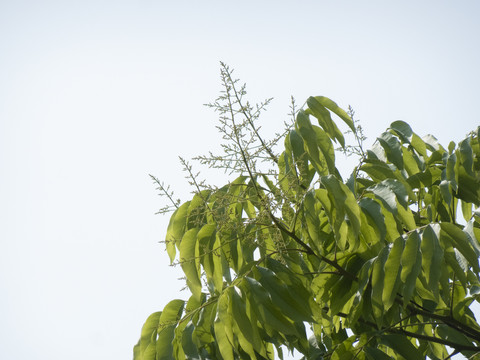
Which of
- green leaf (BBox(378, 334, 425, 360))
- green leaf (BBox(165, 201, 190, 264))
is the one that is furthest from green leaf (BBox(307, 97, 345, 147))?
green leaf (BBox(378, 334, 425, 360))

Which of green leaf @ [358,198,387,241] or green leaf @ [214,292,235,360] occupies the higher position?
green leaf @ [358,198,387,241]

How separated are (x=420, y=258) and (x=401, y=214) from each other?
0.65ft

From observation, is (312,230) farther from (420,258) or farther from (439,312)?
(439,312)

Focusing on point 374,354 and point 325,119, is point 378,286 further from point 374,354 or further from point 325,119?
point 325,119

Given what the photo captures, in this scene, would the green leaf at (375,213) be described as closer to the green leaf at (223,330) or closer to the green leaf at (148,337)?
the green leaf at (223,330)

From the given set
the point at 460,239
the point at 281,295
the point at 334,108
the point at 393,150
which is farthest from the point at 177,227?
the point at 460,239

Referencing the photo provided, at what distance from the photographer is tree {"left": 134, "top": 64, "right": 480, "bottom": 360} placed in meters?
1.56

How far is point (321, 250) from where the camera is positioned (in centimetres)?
171

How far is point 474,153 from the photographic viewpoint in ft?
6.29

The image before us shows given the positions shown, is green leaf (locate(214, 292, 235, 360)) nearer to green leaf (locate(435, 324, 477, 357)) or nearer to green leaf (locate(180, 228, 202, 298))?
green leaf (locate(180, 228, 202, 298))

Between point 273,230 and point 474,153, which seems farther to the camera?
point 474,153

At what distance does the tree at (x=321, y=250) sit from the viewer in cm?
156

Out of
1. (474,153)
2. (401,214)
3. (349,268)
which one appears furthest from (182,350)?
(474,153)

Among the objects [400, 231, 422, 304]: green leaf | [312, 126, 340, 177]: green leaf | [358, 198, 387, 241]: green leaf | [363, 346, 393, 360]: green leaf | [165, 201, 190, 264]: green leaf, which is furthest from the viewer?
[165, 201, 190, 264]: green leaf
